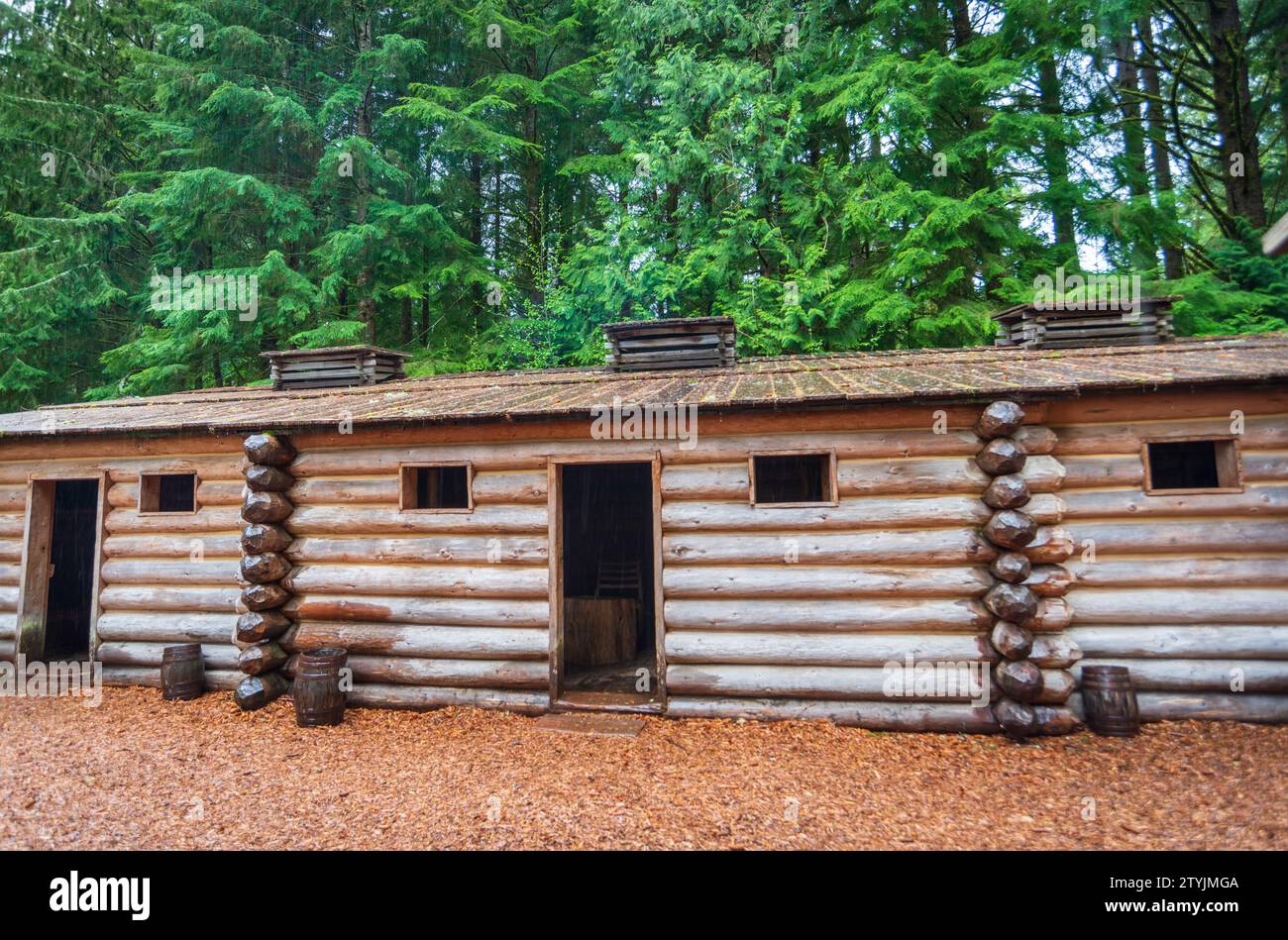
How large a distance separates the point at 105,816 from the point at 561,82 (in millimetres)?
20522

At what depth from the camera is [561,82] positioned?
62.9ft

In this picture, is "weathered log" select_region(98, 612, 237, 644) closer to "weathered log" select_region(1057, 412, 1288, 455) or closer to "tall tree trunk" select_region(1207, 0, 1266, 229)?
"weathered log" select_region(1057, 412, 1288, 455)

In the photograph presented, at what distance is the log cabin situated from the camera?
21.2 ft

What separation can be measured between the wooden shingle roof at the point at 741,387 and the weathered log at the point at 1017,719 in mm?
3170

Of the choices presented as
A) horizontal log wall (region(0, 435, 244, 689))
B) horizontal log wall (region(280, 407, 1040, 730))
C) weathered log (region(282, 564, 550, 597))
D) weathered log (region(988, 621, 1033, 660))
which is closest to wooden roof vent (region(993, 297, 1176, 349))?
horizontal log wall (region(280, 407, 1040, 730))

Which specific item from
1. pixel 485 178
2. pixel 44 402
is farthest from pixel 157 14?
pixel 44 402

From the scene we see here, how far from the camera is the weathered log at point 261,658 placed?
771cm

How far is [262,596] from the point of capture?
7812 millimetres

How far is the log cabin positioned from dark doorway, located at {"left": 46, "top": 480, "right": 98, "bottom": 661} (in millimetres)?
1811

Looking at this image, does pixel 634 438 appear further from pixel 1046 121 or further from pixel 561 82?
pixel 561 82

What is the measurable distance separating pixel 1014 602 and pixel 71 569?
49.7 feet

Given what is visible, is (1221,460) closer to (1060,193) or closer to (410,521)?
(1060,193)

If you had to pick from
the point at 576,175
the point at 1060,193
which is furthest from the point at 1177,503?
the point at 576,175
